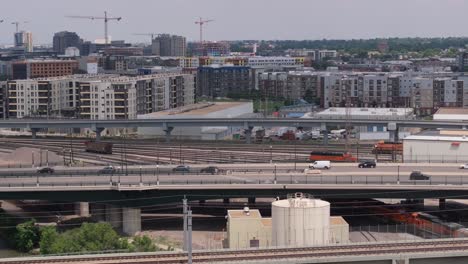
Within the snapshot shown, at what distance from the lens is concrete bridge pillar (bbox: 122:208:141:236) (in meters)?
15.6

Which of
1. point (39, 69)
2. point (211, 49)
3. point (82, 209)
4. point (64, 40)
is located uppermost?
point (64, 40)

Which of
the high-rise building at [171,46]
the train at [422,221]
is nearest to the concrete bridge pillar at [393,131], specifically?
the train at [422,221]

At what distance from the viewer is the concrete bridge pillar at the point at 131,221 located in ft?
51.1

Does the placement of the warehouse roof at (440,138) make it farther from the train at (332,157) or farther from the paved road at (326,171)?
the train at (332,157)

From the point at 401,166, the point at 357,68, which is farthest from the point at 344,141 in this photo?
the point at 357,68

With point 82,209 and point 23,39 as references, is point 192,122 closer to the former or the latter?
point 82,209

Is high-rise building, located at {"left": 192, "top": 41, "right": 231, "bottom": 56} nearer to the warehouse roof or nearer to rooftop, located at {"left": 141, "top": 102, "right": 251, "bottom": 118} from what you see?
rooftop, located at {"left": 141, "top": 102, "right": 251, "bottom": 118}

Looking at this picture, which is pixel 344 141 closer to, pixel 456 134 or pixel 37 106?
pixel 456 134

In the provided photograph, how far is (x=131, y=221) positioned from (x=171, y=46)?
243 ft

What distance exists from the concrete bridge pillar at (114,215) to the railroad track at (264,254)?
4999mm

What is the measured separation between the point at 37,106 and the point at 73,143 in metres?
8.05

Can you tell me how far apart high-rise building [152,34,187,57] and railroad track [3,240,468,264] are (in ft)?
255

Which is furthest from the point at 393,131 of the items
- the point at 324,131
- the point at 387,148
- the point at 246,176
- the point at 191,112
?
the point at 246,176

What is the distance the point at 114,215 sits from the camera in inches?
631
